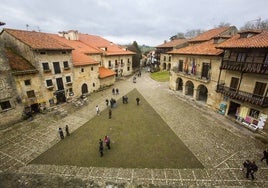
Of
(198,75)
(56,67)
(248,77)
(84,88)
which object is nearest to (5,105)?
(56,67)

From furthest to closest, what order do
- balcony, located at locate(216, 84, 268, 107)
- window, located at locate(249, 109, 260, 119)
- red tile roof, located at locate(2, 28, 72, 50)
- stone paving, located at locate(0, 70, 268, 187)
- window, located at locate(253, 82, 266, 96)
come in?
red tile roof, located at locate(2, 28, 72, 50)
window, located at locate(249, 109, 260, 119)
window, located at locate(253, 82, 266, 96)
balcony, located at locate(216, 84, 268, 107)
stone paving, located at locate(0, 70, 268, 187)

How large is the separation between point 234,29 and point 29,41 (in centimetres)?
3788

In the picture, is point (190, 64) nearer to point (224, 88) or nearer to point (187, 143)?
point (224, 88)

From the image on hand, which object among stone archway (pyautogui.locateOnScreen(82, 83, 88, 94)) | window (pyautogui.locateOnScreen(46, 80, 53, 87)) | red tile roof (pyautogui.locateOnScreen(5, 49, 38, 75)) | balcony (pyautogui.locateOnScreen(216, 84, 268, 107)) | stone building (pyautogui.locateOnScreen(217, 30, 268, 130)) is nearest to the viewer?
balcony (pyautogui.locateOnScreen(216, 84, 268, 107))

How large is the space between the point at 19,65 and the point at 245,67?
3039cm

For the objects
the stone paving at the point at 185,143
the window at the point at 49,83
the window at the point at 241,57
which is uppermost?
the window at the point at 241,57

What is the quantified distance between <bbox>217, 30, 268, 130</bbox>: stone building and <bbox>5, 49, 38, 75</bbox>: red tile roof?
2787 cm

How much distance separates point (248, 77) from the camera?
1744 cm

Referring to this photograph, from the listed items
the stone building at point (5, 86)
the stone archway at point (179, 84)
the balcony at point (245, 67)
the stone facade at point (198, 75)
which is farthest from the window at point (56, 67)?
the balcony at point (245, 67)

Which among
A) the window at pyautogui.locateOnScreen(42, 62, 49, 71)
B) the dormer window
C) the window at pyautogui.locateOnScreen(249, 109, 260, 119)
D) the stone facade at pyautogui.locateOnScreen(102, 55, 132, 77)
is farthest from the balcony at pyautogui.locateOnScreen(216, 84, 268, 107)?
the stone facade at pyautogui.locateOnScreen(102, 55, 132, 77)

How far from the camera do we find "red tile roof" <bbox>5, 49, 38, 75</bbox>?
1959 cm

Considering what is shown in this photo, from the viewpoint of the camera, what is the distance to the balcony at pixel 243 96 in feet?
51.4

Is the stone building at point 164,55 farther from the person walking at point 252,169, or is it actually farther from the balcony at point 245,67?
the person walking at point 252,169

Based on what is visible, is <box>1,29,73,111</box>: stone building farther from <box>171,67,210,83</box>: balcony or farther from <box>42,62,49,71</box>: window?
<box>171,67,210,83</box>: balcony
